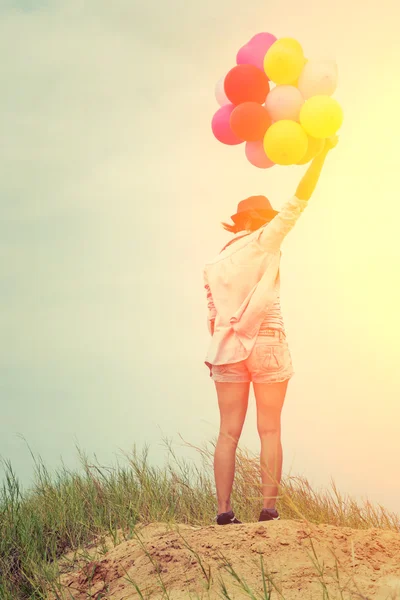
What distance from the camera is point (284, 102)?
4.29 metres

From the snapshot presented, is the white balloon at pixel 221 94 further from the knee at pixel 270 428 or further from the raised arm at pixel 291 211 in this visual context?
the knee at pixel 270 428

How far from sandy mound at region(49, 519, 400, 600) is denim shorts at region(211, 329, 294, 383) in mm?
1026

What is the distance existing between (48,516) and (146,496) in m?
0.75

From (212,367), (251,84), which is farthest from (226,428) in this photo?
(251,84)

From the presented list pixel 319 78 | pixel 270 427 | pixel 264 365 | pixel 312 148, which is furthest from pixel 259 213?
pixel 270 427

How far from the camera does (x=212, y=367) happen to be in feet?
14.2

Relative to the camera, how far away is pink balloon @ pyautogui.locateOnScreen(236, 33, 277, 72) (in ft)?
15.1

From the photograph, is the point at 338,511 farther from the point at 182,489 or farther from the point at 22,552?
the point at 22,552

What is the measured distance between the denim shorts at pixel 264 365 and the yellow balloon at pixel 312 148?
46.4 inches

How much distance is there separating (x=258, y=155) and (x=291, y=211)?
771 mm

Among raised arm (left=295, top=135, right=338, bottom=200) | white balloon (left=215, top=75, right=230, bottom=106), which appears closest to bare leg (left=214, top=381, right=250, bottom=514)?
raised arm (left=295, top=135, right=338, bottom=200)

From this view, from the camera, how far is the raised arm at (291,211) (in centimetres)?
407

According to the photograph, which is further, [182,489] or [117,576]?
[182,489]

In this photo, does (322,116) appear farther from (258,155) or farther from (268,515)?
(268,515)
